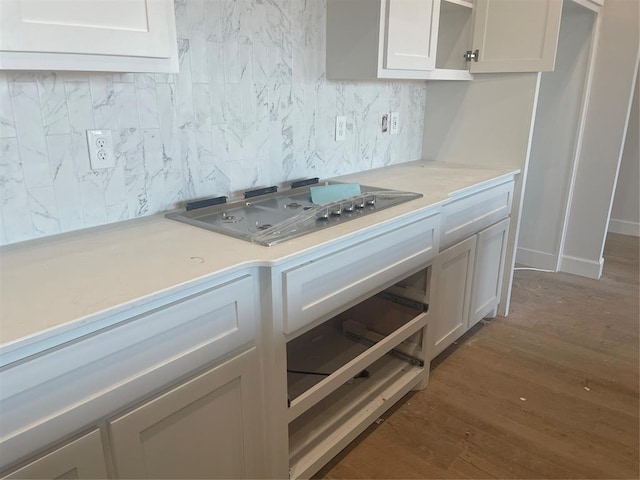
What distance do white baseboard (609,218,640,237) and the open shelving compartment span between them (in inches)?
139

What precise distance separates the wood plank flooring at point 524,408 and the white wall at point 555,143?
74 centimetres

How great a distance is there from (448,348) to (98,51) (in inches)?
84.7

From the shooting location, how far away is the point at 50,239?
1391mm

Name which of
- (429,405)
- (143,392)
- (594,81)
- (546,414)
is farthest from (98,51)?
(594,81)

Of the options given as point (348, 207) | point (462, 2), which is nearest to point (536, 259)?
point (462, 2)

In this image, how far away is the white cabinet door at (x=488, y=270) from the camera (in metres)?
2.47

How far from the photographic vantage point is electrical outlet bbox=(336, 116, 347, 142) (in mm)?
2271

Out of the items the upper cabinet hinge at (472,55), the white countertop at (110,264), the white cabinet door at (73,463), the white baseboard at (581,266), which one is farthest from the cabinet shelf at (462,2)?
the white cabinet door at (73,463)

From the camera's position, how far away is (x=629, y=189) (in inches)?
179

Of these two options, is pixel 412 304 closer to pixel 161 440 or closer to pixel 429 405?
pixel 429 405

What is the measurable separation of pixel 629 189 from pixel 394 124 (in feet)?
10.3

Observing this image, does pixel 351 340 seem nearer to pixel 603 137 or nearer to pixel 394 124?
pixel 394 124

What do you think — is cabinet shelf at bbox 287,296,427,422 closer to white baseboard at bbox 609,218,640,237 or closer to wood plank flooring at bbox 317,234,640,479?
wood plank flooring at bbox 317,234,640,479

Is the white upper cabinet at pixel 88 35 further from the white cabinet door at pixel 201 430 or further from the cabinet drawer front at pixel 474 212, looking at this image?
the cabinet drawer front at pixel 474 212
